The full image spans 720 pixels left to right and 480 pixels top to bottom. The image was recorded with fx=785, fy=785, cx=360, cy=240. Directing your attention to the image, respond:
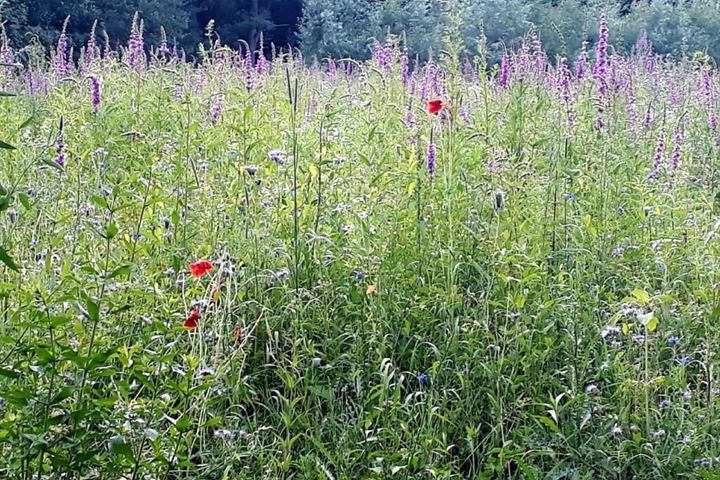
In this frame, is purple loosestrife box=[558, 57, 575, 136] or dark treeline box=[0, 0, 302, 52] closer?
purple loosestrife box=[558, 57, 575, 136]

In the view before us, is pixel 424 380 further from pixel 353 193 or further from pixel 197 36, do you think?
pixel 197 36

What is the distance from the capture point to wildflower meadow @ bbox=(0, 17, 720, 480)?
74.7 inches

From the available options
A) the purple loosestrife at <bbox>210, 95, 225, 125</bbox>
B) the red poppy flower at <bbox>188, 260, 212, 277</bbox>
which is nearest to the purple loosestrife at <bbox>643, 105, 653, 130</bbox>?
the purple loosestrife at <bbox>210, 95, 225, 125</bbox>

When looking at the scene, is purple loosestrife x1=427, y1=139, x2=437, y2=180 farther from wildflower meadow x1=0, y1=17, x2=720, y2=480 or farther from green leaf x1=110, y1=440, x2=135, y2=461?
green leaf x1=110, y1=440, x2=135, y2=461

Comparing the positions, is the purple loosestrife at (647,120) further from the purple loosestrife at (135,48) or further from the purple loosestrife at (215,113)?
the purple loosestrife at (135,48)

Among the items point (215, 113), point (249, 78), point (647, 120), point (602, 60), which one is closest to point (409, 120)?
point (602, 60)

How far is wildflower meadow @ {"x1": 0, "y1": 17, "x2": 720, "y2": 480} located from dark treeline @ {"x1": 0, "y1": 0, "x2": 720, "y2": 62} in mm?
14996

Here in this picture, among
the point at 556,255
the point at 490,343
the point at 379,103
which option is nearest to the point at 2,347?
the point at 490,343

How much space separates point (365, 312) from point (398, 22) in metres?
21.6

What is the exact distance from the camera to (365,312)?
256 centimetres

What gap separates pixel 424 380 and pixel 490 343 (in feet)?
0.94

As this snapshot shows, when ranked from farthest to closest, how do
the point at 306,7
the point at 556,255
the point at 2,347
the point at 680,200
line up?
1. the point at 306,7
2. the point at 680,200
3. the point at 556,255
4. the point at 2,347

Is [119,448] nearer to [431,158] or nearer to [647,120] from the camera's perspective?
[431,158]

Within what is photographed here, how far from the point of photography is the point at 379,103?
418cm
